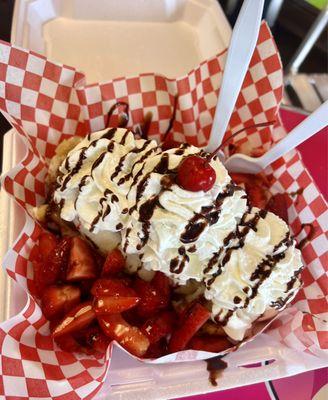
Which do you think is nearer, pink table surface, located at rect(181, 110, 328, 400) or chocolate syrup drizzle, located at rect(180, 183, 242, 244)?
chocolate syrup drizzle, located at rect(180, 183, 242, 244)

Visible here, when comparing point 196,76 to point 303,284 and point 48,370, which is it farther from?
point 48,370

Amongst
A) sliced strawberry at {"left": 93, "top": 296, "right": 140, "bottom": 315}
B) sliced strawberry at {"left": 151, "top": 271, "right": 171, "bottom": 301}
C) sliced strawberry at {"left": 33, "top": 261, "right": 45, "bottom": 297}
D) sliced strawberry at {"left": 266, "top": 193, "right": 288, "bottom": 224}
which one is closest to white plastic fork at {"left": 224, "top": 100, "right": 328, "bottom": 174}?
sliced strawberry at {"left": 266, "top": 193, "right": 288, "bottom": 224}

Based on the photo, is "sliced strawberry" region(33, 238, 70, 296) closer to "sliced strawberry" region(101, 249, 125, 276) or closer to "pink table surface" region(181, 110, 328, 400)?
"sliced strawberry" region(101, 249, 125, 276)

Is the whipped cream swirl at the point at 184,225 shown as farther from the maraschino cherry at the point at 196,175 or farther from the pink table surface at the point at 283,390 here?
the pink table surface at the point at 283,390

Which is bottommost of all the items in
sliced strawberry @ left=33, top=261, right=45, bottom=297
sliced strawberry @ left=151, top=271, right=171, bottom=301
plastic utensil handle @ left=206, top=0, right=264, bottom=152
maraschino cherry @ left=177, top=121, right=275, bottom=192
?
sliced strawberry @ left=33, top=261, right=45, bottom=297

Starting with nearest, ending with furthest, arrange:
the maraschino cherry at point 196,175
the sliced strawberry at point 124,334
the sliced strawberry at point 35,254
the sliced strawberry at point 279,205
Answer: the maraschino cherry at point 196,175, the sliced strawberry at point 124,334, the sliced strawberry at point 35,254, the sliced strawberry at point 279,205

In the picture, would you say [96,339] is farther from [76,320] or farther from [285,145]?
[285,145]

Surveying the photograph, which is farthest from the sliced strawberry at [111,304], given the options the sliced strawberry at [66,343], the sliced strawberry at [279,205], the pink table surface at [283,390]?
the sliced strawberry at [279,205]
